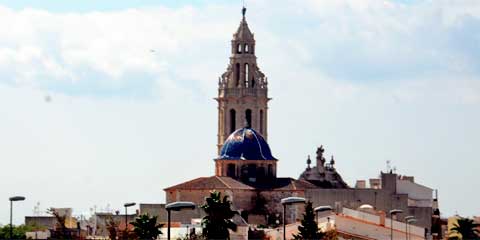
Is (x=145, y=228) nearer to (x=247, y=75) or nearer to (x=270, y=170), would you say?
(x=270, y=170)

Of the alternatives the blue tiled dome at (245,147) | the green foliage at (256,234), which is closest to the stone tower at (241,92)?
the blue tiled dome at (245,147)

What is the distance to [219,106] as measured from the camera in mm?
157000

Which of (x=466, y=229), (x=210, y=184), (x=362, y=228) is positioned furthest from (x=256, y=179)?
(x=362, y=228)

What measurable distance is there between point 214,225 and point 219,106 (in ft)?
197

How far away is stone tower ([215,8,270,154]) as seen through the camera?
15562 centimetres

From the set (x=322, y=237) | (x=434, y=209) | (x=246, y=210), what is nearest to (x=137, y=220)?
(x=322, y=237)

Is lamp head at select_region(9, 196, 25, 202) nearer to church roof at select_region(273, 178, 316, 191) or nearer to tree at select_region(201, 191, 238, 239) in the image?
tree at select_region(201, 191, 238, 239)

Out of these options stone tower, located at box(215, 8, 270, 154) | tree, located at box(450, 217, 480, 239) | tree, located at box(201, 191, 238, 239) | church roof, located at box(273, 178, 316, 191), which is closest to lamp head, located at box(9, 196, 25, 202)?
tree, located at box(201, 191, 238, 239)

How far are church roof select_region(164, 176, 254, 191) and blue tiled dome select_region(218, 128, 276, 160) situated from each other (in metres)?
2.97

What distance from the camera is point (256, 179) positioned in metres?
145

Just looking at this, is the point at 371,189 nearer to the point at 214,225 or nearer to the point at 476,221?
the point at 476,221

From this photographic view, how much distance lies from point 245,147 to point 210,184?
5934mm

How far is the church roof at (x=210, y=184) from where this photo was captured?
139 metres

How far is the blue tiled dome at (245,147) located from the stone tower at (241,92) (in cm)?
927
